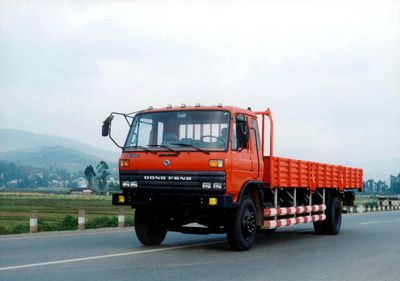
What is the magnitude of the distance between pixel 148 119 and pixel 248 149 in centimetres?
197

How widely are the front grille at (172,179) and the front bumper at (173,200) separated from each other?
0.13 metres

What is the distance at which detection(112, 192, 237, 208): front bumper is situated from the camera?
1034 centimetres

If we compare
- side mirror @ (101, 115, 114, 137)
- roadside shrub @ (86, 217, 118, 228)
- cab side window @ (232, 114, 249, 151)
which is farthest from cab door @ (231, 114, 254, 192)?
roadside shrub @ (86, 217, 118, 228)

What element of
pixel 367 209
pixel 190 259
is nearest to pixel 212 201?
pixel 190 259

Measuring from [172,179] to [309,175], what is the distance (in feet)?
17.8

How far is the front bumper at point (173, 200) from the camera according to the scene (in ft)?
33.9

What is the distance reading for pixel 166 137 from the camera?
1106 centimetres

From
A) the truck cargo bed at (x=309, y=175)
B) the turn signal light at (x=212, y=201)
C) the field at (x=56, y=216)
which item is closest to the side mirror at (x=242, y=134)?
the turn signal light at (x=212, y=201)

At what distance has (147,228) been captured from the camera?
12.0 m

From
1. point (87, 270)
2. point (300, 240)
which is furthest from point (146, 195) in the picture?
point (300, 240)

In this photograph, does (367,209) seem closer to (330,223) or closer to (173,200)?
(330,223)

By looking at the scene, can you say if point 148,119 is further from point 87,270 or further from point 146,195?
point 87,270

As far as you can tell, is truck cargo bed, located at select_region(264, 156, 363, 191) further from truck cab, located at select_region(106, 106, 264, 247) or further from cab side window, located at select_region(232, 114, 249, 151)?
cab side window, located at select_region(232, 114, 249, 151)

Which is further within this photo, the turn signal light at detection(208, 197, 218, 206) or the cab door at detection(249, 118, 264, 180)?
the cab door at detection(249, 118, 264, 180)
